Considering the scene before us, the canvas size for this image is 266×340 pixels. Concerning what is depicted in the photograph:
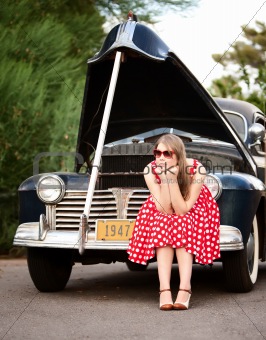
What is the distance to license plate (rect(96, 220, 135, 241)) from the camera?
5528 millimetres

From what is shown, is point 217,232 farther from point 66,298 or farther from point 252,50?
point 252,50

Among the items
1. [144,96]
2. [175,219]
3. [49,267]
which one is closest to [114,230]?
[175,219]

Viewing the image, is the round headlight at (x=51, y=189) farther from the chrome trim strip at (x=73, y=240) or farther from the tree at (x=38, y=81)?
the tree at (x=38, y=81)

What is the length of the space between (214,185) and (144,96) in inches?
65.9

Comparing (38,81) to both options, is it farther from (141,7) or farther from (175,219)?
(175,219)

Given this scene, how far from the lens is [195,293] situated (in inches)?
239

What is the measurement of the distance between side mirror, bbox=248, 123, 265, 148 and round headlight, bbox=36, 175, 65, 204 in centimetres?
206

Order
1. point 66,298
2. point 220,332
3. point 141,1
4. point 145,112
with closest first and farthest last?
point 220,332 < point 66,298 < point 145,112 < point 141,1

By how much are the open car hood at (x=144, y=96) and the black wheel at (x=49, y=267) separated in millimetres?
1400

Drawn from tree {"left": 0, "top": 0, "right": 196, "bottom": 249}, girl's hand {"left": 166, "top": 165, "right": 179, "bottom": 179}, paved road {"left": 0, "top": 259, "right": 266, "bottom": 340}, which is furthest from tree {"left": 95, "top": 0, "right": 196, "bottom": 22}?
girl's hand {"left": 166, "top": 165, "right": 179, "bottom": 179}

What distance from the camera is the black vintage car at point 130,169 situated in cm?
567

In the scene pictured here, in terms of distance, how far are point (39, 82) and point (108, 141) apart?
14.3 ft

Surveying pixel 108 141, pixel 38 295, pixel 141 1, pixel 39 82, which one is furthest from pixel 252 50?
pixel 38 295

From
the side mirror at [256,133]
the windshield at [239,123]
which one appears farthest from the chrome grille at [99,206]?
the windshield at [239,123]
